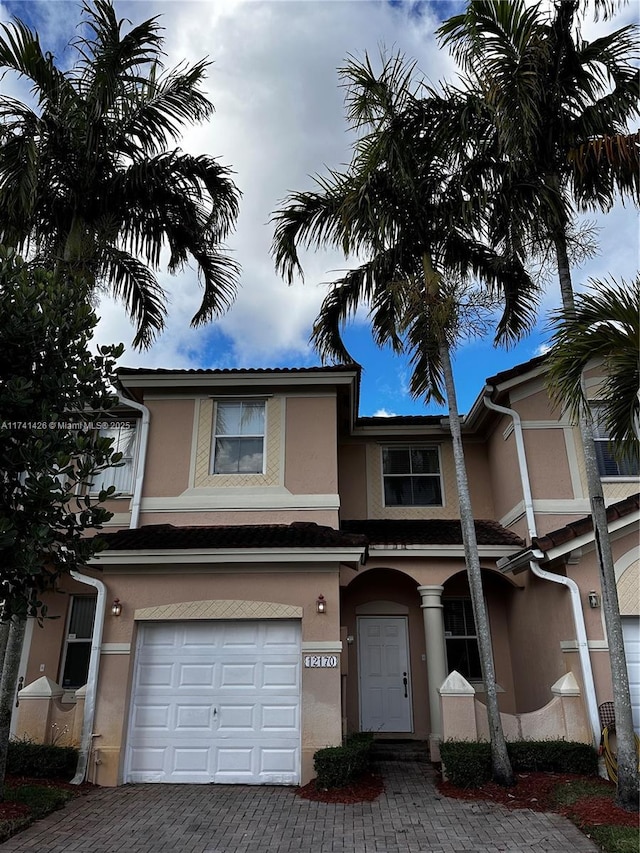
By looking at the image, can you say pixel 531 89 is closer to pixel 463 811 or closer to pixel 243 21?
pixel 243 21

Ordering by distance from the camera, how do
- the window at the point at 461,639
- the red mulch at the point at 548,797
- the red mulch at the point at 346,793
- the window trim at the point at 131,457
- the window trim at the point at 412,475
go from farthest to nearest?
the window trim at the point at 412,475
the window at the point at 461,639
the window trim at the point at 131,457
the red mulch at the point at 346,793
the red mulch at the point at 548,797

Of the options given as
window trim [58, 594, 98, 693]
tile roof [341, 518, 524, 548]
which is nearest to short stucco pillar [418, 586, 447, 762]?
tile roof [341, 518, 524, 548]

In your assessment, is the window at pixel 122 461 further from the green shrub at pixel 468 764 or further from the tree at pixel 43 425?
the green shrub at pixel 468 764

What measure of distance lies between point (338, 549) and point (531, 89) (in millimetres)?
7181

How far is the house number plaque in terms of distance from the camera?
860cm

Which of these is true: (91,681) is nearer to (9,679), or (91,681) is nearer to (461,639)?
(9,679)

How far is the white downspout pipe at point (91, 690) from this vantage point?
8.27 m

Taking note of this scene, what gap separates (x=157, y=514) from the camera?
10.7 metres

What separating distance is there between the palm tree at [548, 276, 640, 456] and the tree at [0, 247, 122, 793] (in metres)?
5.23

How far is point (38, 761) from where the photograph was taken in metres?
8.23

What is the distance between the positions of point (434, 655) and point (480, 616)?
7.08 ft

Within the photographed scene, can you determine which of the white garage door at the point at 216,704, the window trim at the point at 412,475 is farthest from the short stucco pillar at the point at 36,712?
the window trim at the point at 412,475

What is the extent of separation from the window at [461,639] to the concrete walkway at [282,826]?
3787 millimetres

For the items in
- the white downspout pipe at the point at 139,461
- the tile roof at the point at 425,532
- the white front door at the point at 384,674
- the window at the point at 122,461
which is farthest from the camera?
the window at the point at 122,461
